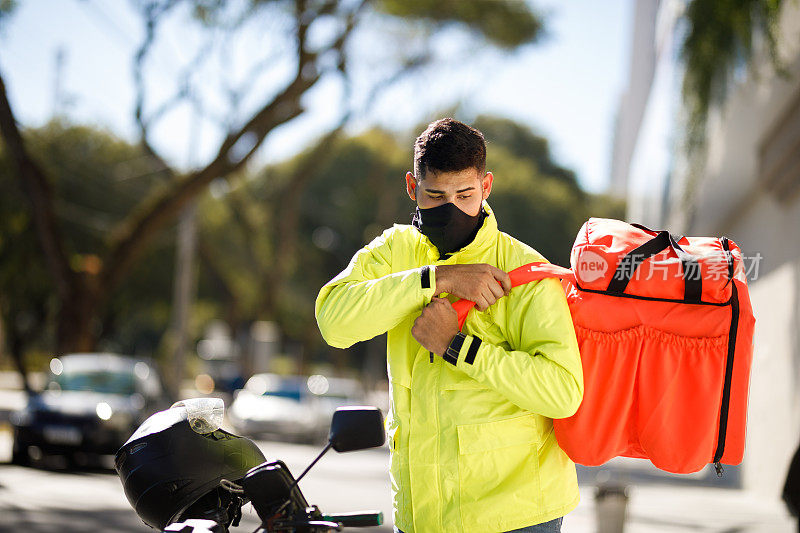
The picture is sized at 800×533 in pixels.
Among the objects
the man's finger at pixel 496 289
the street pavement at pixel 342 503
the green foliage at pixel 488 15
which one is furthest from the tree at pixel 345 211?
the man's finger at pixel 496 289

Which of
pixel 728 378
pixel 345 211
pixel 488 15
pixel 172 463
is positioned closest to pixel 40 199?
pixel 488 15

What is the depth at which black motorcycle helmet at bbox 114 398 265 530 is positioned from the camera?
243 centimetres

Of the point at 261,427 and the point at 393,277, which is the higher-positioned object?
the point at 393,277

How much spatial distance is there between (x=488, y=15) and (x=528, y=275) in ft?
77.5

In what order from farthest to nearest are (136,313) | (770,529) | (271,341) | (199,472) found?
(136,313) < (271,341) < (770,529) < (199,472)

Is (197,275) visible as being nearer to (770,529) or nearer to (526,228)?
(526,228)

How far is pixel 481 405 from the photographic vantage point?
248 cm

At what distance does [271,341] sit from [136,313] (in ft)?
21.4

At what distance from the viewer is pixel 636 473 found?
18.7 metres

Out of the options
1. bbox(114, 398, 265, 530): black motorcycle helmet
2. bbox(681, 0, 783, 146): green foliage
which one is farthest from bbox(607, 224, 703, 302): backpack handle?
bbox(681, 0, 783, 146): green foliage

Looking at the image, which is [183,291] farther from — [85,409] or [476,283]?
[476,283]

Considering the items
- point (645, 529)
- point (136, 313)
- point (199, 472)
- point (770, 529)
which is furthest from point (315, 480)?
point (136, 313)

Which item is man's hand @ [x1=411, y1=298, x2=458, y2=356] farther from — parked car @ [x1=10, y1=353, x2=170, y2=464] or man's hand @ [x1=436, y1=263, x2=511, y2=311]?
parked car @ [x1=10, y1=353, x2=170, y2=464]

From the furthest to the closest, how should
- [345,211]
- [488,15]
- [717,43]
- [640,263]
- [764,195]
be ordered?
[345,211] → [488,15] → [764,195] → [717,43] → [640,263]
